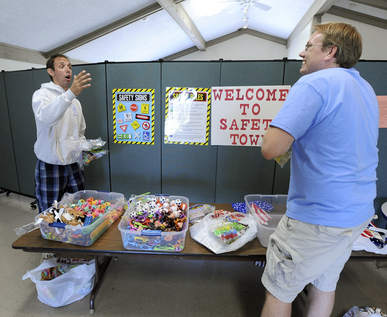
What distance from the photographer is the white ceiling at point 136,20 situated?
10.2ft

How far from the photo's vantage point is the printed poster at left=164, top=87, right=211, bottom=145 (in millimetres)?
2049

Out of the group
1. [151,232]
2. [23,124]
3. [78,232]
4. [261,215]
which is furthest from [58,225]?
[23,124]

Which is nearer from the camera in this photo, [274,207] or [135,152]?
[274,207]

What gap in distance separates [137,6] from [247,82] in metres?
3.16

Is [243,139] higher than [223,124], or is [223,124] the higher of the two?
[223,124]

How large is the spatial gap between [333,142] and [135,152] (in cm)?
189

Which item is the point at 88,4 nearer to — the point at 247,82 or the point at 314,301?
the point at 247,82

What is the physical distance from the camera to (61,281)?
1417mm

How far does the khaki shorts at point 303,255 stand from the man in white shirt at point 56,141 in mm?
1518

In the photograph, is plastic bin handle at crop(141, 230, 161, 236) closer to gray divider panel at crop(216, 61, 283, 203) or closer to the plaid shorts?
the plaid shorts

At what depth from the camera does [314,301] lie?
999mm

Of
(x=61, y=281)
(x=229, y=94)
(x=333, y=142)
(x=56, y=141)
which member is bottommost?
(x=61, y=281)

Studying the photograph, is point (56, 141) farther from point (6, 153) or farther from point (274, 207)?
point (6, 153)

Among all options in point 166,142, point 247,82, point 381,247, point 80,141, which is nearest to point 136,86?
point 166,142
